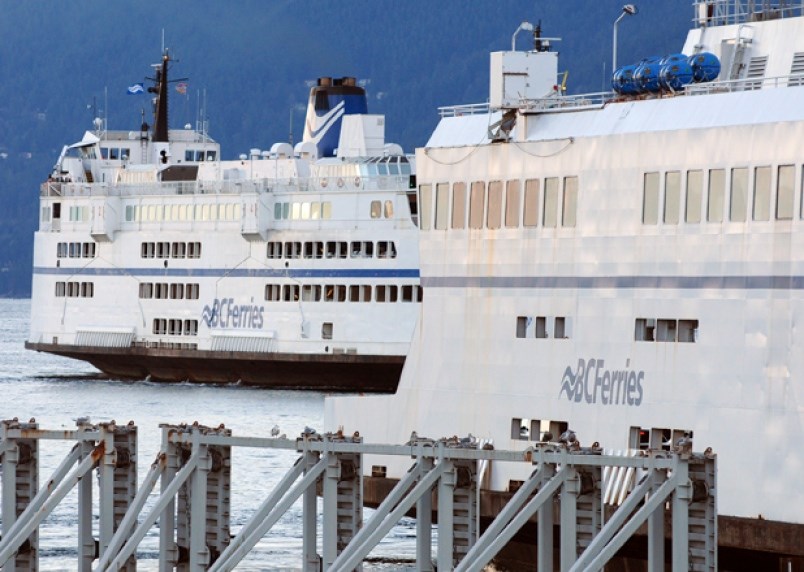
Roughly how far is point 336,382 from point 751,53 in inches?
2384

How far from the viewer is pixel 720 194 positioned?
28.5 metres

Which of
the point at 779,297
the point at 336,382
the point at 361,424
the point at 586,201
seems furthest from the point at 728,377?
the point at 336,382

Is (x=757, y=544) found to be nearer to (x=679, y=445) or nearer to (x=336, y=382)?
(x=679, y=445)

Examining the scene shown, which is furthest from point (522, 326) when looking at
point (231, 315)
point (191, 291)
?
point (191, 291)

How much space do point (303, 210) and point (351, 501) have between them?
6514 centimetres

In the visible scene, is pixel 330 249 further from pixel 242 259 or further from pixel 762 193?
pixel 762 193

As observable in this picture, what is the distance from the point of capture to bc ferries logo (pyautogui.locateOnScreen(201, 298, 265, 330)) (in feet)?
308

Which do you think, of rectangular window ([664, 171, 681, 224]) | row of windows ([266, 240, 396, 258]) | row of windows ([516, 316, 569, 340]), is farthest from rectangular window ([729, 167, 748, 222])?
row of windows ([266, 240, 396, 258])

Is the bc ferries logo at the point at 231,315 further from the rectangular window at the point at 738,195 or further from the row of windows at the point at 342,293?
the rectangular window at the point at 738,195

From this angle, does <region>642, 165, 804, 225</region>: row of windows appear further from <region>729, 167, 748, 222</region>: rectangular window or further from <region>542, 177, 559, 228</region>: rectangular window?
<region>542, 177, 559, 228</region>: rectangular window

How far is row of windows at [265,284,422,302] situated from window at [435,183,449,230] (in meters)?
53.7

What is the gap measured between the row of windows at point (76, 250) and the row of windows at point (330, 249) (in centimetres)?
1110

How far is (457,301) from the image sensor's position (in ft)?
109

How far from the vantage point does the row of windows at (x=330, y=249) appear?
89125mm
